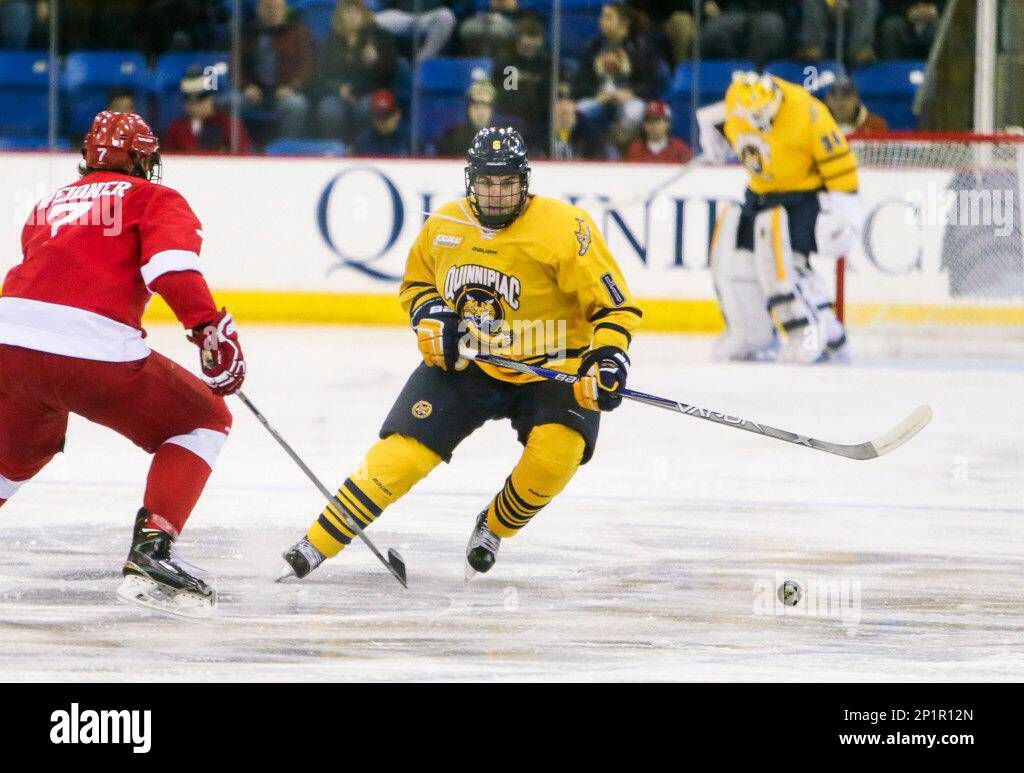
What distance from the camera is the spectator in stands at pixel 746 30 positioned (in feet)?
28.4

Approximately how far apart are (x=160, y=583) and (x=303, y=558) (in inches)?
13.7

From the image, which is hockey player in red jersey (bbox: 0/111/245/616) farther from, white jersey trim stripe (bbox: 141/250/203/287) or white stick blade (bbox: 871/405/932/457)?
white stick blade (bbox: 871/405/932/457)

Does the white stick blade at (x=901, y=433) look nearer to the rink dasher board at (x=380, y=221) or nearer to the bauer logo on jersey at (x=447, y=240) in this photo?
the bauer logo on jersey at (x=447, y=240)

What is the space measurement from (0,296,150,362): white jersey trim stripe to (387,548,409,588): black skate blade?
71cm

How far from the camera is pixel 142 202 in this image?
3287 millimetres

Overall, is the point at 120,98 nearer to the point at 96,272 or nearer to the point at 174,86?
the point at 174,86

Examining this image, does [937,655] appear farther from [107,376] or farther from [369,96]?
[369,96]

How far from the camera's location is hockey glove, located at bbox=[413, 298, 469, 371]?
3564mm

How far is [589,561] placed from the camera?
3.91 m

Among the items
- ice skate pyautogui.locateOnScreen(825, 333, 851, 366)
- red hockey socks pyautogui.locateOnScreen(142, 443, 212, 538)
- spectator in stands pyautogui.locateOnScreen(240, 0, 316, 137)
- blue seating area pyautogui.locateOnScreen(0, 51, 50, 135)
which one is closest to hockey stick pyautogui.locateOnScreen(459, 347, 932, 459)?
red hockey socks pyautogui.locateOnScreen(142, 443, 212, 538)

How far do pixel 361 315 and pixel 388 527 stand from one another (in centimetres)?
466

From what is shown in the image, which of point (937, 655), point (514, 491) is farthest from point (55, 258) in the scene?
point (937, 655)

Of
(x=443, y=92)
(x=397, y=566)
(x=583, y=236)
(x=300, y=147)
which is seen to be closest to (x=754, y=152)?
(x=443, y=92)

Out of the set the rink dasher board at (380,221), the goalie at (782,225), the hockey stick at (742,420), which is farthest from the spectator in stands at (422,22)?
the hockey stick at (742,420)
